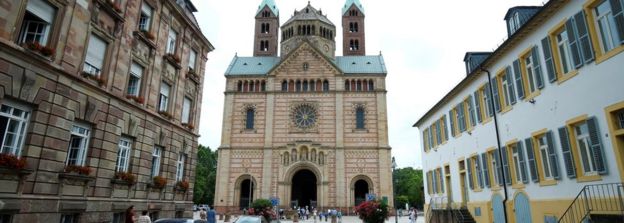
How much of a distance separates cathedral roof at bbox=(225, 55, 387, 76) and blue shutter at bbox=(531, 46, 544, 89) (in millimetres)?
35379

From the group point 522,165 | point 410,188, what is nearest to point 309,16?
point 522,165

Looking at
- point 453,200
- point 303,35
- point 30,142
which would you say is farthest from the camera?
point 303,35

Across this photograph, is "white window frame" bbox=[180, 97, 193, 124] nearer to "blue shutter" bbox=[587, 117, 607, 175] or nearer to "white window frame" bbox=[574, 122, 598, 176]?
"white window frame" bbox=[574, 122, 598, 176]

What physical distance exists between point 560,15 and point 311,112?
3659 cm

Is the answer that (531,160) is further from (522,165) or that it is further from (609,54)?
(609,54)

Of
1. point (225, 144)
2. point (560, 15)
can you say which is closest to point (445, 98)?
point (560, 15)

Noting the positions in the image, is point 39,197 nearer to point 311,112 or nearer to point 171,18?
point 171,18

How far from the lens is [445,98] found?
22562 mm

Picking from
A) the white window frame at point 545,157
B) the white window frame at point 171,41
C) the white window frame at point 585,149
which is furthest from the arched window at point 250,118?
the white window frame at point 585,149

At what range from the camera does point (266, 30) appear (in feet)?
206

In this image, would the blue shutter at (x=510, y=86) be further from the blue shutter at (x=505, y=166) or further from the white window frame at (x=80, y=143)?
the white window frame at (x=80, y=143)

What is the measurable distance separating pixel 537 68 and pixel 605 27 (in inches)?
124

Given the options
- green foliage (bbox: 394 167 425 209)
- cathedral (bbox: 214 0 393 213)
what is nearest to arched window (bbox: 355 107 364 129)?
cathedral (bbox: 214 0 393 213)

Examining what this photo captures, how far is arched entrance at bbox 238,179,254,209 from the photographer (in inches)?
1788
